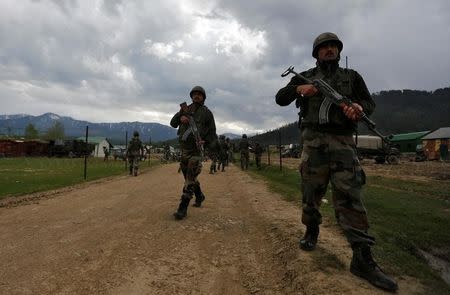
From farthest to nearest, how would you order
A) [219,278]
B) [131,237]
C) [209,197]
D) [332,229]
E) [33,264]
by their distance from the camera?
1. [209,197]
2. [332,229]
3. [131,237]
4. [33,264]
5. [219,278]

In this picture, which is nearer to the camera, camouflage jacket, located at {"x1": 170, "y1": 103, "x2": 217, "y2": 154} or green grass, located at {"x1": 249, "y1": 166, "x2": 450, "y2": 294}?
green grass, located at {"x1": 249, "y1": 166, "x2": 450, "y2": 294}

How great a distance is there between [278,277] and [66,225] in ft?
13.5

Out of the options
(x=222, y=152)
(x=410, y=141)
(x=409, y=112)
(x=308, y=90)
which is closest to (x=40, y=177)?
(x=222, y=152)

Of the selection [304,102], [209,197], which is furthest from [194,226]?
[209,197]

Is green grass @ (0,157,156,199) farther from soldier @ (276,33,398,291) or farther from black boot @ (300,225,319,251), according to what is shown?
soldier @ (276,33,398,291)

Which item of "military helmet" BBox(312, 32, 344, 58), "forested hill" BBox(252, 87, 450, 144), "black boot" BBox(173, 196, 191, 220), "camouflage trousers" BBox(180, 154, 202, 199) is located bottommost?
"black boot" BBox(173, 196, 191, 220)

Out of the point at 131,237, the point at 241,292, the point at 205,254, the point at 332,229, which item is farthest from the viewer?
the point at 332,229

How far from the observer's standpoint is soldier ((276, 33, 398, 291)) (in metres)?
4.17

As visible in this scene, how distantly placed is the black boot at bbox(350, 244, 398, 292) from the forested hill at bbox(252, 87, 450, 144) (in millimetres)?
112758

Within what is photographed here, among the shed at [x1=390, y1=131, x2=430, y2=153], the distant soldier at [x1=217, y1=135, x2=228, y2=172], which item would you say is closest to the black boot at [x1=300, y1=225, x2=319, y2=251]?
the distant soldier at [x1=217, y1=135, x2=228, y2=172]

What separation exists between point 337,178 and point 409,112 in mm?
155577

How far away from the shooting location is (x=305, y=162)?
4691mm

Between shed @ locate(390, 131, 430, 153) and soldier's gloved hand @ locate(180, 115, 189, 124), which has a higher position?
shed @ locate(390, 131, 430, 153)

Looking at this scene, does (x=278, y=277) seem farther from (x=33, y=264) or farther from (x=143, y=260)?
→ (x=33, y=264)
